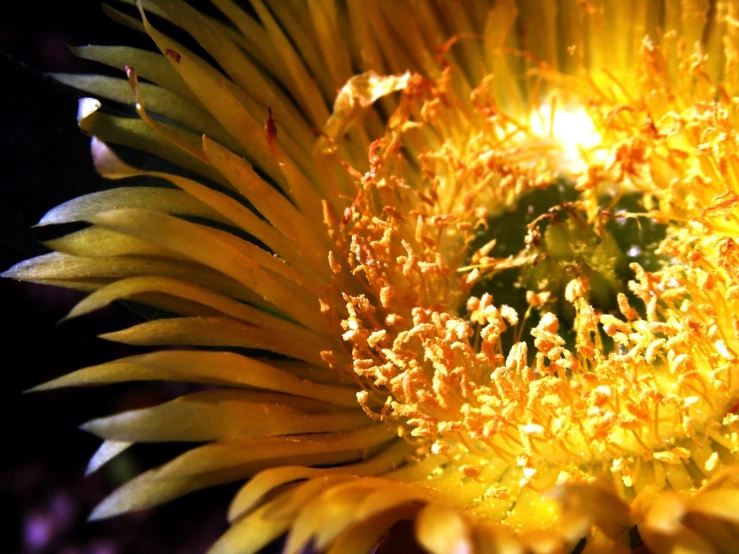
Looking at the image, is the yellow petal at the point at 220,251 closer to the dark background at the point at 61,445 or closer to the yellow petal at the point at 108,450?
the yellow petal at the point at 108,450

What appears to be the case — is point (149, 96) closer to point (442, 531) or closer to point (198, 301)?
point (198, 301)

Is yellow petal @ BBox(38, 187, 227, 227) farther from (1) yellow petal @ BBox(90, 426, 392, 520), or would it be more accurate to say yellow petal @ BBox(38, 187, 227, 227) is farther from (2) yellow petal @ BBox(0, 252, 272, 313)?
(1) yellow petal @ BBox(90, 426, 392, 520)

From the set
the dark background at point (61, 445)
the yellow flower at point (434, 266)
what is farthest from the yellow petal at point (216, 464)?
the dark background at point (61, 445)

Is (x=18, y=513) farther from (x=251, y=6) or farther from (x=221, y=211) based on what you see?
(x=251, y=6)

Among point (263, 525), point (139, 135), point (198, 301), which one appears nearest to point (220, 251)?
point (198, 301)

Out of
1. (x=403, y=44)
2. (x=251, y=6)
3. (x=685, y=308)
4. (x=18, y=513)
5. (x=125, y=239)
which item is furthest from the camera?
(x=18, y=513)

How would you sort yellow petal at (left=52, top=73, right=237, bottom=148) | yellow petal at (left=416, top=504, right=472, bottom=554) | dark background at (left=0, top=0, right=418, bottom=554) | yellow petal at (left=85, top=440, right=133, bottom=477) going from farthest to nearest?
dark background at (left=0, top=0, right=418, bottom=554) → yellow petal at (left=52, top=73, right=237, bottom=148) → yellow petal at (left=85, top=440, right=133, bottom=477) → yellow petal at (left=416, top=504, right=472, bottom=554)

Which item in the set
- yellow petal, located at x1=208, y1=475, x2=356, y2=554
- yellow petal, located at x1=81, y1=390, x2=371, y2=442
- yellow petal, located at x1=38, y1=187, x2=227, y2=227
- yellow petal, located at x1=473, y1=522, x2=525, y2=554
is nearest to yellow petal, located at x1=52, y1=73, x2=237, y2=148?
yellow petal, located at x1=38, y1=187, x2=227, y2=227

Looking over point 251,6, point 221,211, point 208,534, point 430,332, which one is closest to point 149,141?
point 221,211
